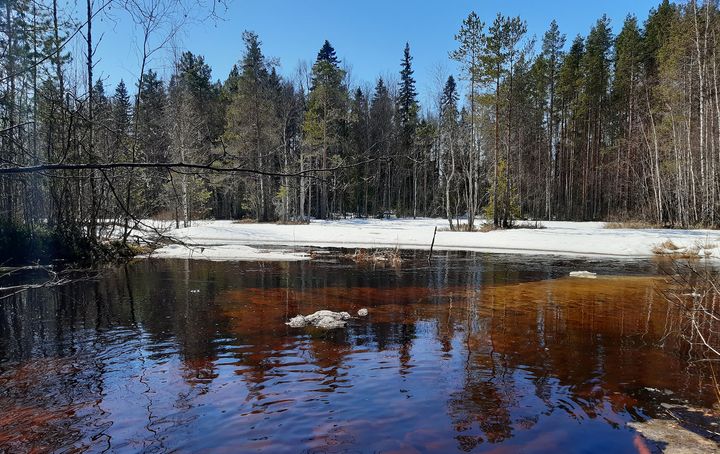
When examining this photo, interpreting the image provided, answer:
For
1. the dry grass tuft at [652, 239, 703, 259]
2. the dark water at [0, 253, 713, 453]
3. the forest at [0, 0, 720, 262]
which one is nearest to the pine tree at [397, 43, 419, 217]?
the forest at [0, 0, 720, 262]

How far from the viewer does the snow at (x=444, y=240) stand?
66.3 feet

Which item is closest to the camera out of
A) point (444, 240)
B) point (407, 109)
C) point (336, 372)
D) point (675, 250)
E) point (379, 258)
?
point (336, 372)

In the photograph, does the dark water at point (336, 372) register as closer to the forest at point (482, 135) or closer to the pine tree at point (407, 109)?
the forest at point (482, 135)

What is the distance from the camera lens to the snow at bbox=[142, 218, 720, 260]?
66.3 feet

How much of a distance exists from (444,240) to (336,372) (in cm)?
2065

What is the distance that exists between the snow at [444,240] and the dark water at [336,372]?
783 cm

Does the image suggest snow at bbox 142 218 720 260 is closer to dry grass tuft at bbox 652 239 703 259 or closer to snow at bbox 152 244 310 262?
snow at bbox 152 244 310 262

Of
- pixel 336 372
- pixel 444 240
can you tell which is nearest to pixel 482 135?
pixel 444 240

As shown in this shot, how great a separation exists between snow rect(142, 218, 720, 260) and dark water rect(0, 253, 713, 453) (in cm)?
783

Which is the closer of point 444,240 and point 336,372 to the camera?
point 336,372

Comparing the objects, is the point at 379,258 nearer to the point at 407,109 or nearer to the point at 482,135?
the point at 482,135

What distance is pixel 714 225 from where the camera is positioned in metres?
24.9

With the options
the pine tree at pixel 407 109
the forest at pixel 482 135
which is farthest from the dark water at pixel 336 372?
the pine tree at pixel 407 109

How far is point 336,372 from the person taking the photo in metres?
5.93
